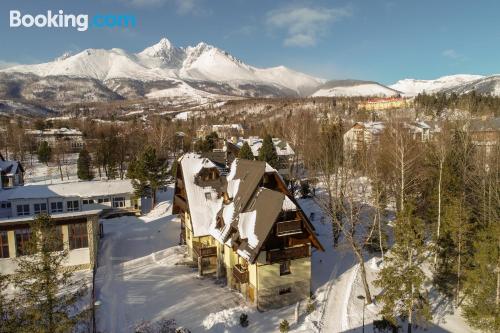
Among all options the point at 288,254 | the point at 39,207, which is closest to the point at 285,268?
the point at 288,254

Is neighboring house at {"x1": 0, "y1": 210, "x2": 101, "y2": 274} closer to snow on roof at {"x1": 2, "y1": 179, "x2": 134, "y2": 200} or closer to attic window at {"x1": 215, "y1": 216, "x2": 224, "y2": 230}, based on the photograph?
attic window at {"x1": 215, "y1": 216, "x2": 224, "y2": 230}

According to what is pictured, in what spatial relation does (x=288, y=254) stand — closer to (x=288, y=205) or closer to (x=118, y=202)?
(x=288, y=205)

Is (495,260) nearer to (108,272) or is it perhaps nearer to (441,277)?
(441,277)

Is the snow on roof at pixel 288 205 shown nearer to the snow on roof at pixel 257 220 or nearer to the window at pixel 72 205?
the snow on roof at pixel 257 220

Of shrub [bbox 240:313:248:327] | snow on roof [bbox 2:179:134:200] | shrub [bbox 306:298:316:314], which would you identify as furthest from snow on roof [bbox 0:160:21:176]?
shrub [bbox 306:298:316:314]

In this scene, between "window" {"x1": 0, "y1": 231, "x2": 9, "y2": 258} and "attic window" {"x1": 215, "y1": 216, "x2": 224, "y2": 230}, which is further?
"attic window" {"x1": 215, "y1": 216, "x2": 224, "y2": 230}

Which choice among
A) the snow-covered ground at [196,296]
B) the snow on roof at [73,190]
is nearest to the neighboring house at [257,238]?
the snow-covered ground at [196,296]

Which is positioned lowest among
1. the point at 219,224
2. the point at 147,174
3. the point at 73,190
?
the point at 219,224
